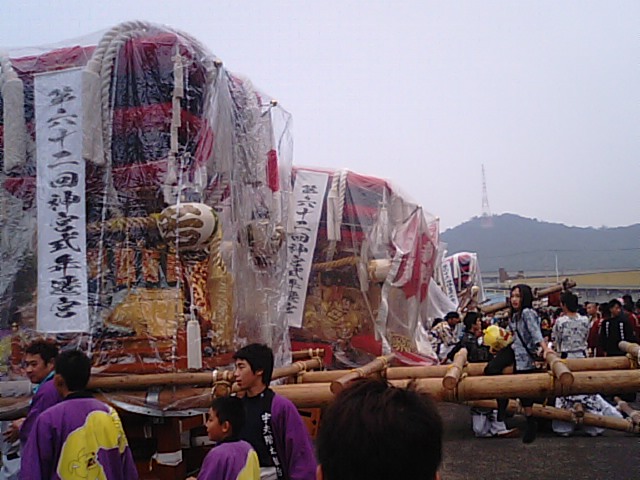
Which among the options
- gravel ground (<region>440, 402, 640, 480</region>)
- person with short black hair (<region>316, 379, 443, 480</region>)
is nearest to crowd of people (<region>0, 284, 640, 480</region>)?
person with short black hair (<region>316, 379, 443, 480</region>)

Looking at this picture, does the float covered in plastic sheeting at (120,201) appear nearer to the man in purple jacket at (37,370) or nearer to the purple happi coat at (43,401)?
the man in purple jacket at (37,370)

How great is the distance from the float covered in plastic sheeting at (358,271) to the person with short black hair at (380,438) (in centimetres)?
717

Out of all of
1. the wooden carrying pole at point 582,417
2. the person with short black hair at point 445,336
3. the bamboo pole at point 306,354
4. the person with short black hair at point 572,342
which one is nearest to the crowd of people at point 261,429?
the wooden carrying pole at point 582,417

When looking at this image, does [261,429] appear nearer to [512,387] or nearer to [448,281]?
[512,387]

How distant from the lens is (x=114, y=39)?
5223mm

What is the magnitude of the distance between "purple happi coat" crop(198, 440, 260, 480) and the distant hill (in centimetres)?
9650

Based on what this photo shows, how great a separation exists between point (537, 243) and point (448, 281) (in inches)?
5502

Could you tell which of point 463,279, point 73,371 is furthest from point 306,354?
point 463,279

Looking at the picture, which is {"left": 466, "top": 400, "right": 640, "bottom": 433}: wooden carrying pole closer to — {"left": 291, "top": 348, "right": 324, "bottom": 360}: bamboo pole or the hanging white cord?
{"left": 291, "top": 348, "right": 324, "bottom": 360}: bamboo pole

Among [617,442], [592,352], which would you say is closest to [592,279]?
[592,352]

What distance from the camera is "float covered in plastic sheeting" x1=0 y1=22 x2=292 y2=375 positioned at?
495 centimetres

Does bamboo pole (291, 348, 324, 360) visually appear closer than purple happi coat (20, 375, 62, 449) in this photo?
No

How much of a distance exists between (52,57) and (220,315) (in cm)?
277

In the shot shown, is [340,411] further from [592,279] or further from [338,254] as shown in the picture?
[592,279]
